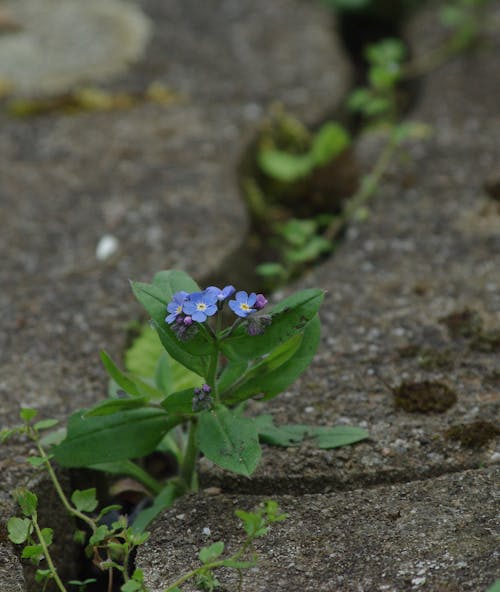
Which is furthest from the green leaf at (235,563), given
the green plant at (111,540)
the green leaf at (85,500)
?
the green leaf at (85,500)

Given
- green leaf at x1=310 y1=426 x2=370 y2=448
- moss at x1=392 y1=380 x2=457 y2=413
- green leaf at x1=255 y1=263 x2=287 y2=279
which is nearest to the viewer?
green leaf at x1=310 y1=426 x2=370 y2=448

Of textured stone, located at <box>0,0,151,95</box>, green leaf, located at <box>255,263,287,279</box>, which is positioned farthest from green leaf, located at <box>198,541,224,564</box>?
textured stone, located at <box>0,0,151,95</box>

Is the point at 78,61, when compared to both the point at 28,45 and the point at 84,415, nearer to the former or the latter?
the point at 28,45

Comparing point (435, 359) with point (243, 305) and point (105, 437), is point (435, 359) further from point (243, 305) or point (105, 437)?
point (105, 437)

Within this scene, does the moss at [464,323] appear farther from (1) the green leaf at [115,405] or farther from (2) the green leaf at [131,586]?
(2) the green leaf at [131,586]

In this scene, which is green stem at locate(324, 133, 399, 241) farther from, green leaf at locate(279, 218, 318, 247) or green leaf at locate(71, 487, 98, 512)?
green leaf at locate(71, 487, 98, 512)

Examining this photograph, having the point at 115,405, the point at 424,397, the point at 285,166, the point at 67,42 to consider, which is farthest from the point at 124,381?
the point at 67,42
